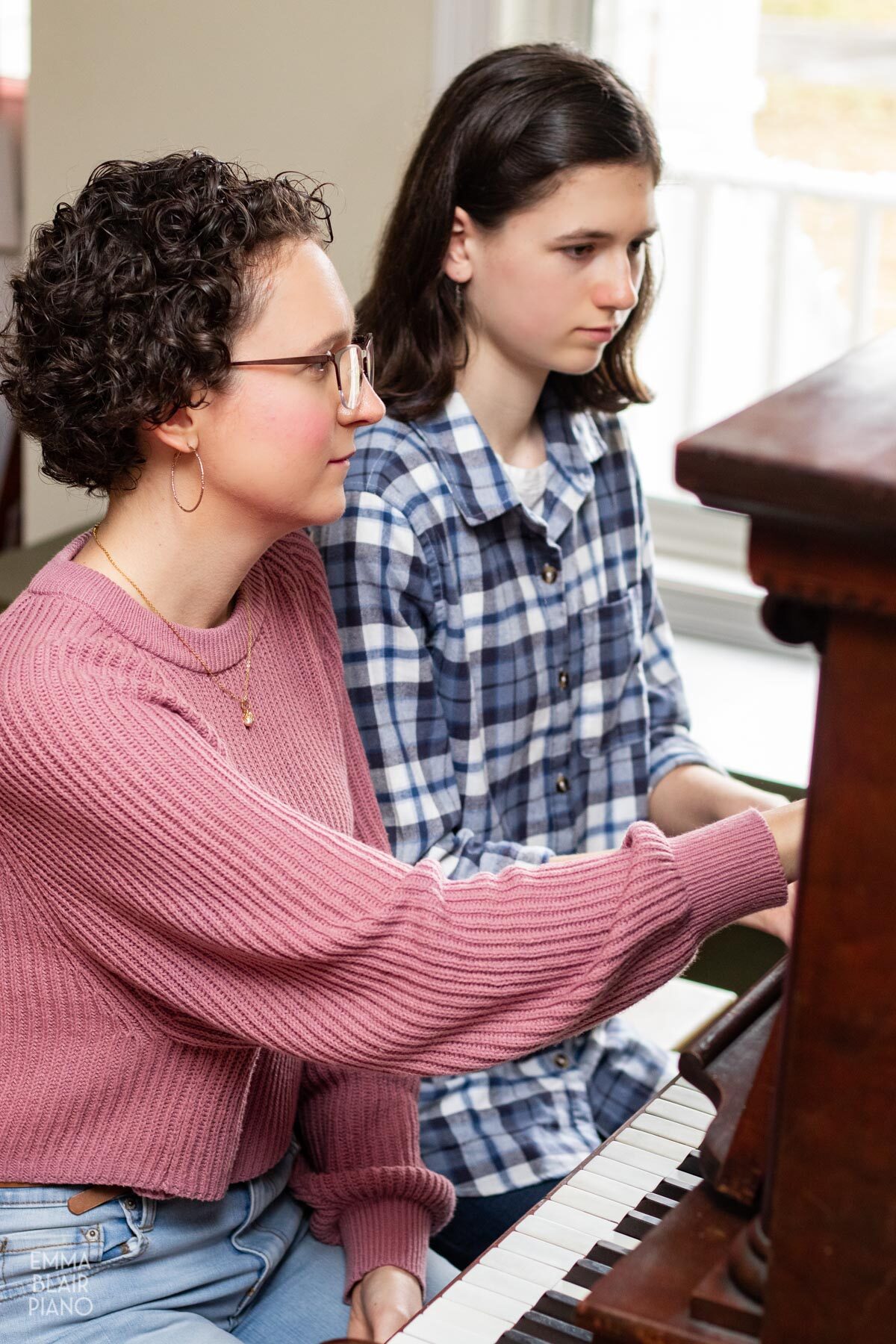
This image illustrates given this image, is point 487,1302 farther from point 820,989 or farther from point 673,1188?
point 820,989

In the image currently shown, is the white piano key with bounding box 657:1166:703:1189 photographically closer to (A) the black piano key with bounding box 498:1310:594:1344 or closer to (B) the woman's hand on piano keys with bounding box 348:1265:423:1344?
(A) the black piano key with bounding box 498:1310:594:1344

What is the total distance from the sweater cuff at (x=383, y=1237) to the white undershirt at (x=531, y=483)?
25.5 inches

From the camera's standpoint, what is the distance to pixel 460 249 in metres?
1.52

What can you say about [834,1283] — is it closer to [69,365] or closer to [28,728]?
[28,728]

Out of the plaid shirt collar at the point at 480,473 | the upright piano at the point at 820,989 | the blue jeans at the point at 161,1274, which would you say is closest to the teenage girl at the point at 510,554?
the plaid shirt collar at the point at 480,473

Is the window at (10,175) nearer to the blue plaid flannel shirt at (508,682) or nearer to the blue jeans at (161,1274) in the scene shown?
the blue plaid flannel shirt at (508,682)

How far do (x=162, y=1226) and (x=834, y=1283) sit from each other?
590 millimetres

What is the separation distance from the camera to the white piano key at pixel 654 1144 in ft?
3.41

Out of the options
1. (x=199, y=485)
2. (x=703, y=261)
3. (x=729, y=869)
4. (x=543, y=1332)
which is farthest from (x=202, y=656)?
(x=703, y=261)

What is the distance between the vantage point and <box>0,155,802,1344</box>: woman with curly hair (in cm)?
99

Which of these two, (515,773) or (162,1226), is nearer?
(162,1226)

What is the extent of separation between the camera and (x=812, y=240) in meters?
3.30

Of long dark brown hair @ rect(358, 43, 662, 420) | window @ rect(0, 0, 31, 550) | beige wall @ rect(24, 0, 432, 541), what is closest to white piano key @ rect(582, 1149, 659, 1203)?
long dark brown hair @ rect(358, 43, 662, 420)

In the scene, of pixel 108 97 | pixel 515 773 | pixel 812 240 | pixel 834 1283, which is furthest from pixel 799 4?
pixel 834 1283
